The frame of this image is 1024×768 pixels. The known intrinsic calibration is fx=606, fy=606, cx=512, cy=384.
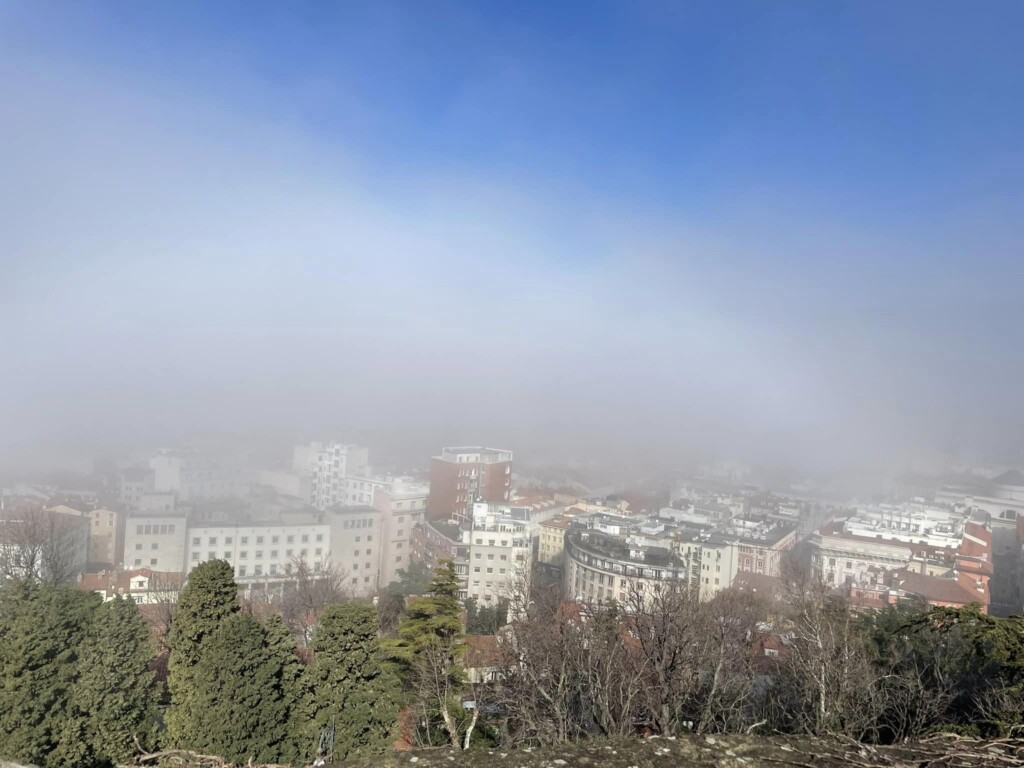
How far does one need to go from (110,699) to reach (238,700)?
5.14 feet

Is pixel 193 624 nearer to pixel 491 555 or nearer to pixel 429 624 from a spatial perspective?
pixel 429 624

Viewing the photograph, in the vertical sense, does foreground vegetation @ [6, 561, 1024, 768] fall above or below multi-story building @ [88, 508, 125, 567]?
above

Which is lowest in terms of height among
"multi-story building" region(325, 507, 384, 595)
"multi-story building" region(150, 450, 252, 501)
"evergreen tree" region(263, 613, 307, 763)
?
"multi-story building" region(325, 507, 384, 595)

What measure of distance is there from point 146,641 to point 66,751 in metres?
2.09

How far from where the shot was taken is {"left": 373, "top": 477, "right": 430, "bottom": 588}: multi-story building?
125ft

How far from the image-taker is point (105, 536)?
1373 inches

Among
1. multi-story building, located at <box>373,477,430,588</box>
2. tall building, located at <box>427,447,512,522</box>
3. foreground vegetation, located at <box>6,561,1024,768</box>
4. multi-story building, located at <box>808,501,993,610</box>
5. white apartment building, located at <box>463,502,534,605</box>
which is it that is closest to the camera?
foreground vegetation, located at <box>6,561,1024,768</box>

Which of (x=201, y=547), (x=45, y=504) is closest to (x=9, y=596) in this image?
(x=201, y=547)

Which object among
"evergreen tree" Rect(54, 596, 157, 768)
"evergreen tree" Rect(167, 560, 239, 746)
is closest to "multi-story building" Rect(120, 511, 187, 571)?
"evergreen tree" Rect(54, 596, 157, 768)

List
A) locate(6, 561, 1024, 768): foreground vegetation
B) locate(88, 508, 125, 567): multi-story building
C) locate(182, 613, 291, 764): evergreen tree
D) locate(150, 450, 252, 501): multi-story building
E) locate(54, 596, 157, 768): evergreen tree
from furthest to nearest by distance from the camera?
locate(150, 450, 252, 501): multi-story building < locate(88, 508, 125, 567): multi-story building < locate(182, 613, 291, 764): evergreen tree < locate(54, 596, 157, 768): evergreen tree < locate(6, 561, 1024, 768): foreground vegetation

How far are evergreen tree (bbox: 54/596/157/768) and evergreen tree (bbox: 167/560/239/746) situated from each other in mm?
304

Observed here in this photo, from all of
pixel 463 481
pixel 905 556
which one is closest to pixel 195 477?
pixel 463 481

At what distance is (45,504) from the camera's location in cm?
3469

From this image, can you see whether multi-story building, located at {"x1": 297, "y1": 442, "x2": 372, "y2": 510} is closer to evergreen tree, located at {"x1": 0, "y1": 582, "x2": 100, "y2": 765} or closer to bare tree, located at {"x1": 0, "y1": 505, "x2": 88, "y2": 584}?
bare tree, located at {"x1": 0, "y1": 505, "x2": 88, "y2": 584}
